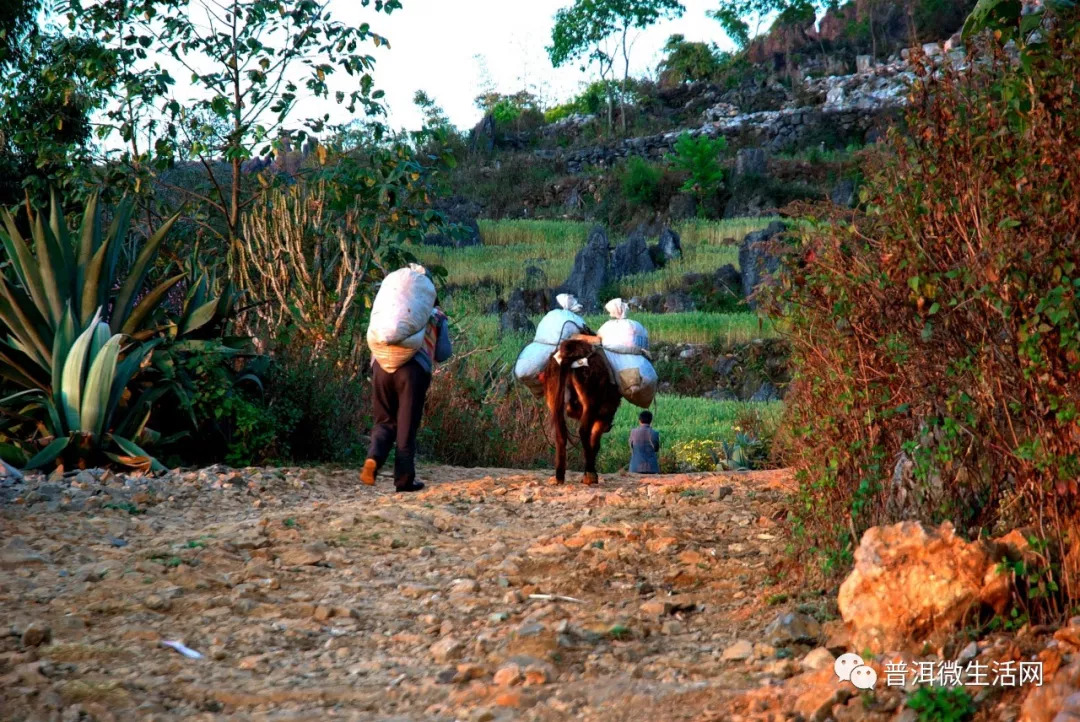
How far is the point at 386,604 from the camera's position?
5.49 metres

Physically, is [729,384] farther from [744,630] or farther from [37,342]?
[744,630]

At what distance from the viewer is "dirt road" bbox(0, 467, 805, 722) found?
4.11m

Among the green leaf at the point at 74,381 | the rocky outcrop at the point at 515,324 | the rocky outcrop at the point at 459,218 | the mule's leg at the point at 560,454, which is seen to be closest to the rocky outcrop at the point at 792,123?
the rocky outcrop at the point at 459,218

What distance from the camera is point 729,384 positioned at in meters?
25.6

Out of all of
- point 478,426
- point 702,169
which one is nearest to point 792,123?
point 702,169

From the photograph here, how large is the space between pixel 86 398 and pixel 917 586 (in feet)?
23.4

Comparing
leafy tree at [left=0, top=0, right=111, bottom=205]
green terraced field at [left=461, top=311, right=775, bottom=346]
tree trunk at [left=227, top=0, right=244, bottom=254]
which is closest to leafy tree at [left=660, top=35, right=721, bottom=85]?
green terraced field at [left=461, top=311, right=775, bottom=346]

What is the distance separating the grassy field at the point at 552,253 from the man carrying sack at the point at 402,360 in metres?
24.3

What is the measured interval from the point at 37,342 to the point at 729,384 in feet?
57.9

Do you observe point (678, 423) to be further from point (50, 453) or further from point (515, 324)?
point (50, 453)

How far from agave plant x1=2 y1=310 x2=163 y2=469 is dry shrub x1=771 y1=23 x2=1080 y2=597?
19.4 ft

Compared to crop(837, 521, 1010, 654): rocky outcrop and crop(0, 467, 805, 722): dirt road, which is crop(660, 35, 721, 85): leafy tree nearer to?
crop(0, 467, 805, 722): dirt road

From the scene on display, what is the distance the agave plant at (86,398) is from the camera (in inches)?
367

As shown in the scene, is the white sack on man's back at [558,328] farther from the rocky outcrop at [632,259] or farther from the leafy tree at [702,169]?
the leafy tree at [702,169]
